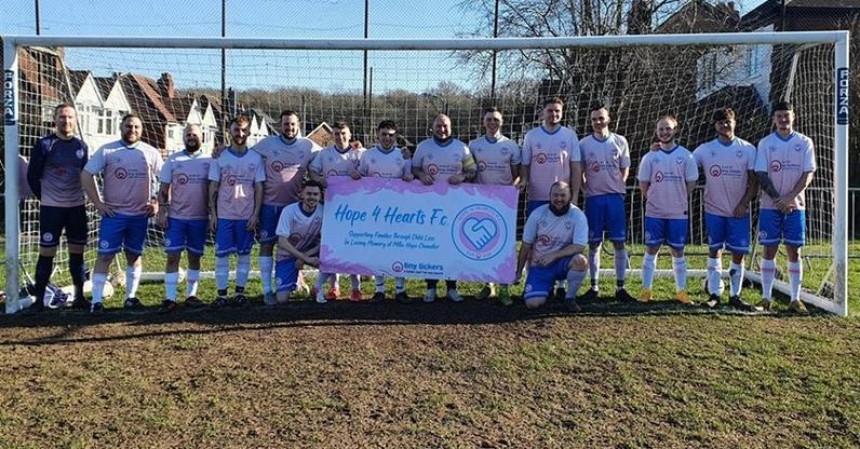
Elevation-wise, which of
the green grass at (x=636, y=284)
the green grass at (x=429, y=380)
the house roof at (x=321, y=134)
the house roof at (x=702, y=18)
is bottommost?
the green grass at (x=429, y=380)

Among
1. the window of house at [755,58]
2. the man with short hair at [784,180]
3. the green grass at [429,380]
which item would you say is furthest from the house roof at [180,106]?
the window of house at [755,58]

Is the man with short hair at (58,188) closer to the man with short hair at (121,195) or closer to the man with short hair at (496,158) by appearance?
the man with short hair at (121,195)

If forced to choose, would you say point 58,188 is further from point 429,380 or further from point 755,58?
point 755,58

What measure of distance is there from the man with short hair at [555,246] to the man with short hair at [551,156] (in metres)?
0.26

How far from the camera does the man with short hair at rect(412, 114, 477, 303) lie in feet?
22.7

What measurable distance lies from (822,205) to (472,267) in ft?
16.5

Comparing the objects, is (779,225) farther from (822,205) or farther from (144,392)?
(144,392)

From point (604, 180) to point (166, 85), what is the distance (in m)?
5.69

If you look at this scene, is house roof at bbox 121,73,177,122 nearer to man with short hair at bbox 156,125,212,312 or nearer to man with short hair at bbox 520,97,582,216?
man with short hair at bbox 156,125,212,312

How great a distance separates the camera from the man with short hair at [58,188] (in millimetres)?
6543

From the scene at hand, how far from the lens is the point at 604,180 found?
7.02m

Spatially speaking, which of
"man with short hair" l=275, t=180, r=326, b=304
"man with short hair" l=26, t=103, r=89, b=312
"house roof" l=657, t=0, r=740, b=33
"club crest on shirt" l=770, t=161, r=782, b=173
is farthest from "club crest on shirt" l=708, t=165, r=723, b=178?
"house roof" l=657, t=0, r=740, b=33

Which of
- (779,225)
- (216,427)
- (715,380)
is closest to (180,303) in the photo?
(216,427)

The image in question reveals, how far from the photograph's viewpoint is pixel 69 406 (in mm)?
4070
